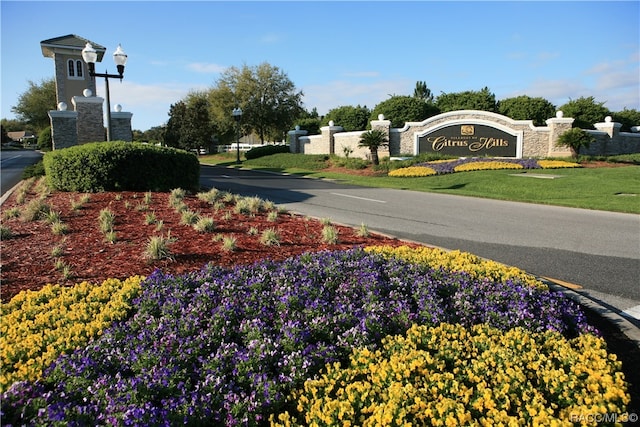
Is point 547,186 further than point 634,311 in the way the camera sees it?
Yes

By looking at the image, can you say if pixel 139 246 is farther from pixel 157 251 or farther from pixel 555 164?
pixel 555 164

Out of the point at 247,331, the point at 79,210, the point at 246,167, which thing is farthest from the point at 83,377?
the point at 246,167

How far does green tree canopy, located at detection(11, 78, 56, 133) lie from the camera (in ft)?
174

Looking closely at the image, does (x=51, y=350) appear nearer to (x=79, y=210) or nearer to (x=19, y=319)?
(x=19, y=319)

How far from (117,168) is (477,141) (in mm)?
23028

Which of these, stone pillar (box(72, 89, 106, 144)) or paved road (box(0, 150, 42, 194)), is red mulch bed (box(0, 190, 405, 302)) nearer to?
paved road (box(0, 150, 42, 194))

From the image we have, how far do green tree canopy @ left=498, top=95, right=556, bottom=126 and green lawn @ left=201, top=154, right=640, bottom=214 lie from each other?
16.0 m

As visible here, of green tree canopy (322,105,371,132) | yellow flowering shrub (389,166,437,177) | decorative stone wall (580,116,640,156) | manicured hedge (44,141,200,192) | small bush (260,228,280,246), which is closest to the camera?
small bush (260,228,280,246)

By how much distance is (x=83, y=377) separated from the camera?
2.66m

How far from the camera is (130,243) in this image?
6.05m

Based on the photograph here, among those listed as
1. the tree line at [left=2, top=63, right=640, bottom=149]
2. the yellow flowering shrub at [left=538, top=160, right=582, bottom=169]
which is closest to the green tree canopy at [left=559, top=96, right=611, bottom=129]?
the tree line at [left=2, top=63, right=640, bottom=149]

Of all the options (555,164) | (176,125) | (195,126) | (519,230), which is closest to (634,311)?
(519,230)

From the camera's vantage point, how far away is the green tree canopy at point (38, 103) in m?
52.9

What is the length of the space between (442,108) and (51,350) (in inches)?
1593
